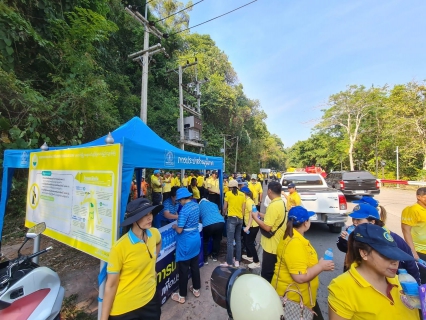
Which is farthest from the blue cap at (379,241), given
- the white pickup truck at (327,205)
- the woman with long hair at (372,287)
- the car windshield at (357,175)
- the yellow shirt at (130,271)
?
the car windshield at (357,175)

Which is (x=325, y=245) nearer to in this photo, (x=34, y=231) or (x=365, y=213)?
(x=365, y=213)

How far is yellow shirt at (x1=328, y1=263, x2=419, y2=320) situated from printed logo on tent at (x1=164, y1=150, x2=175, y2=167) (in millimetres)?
2709

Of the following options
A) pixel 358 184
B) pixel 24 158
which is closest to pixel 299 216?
pixel 24 158

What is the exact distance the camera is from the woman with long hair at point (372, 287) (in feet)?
3.77

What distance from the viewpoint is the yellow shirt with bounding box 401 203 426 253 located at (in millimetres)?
2535

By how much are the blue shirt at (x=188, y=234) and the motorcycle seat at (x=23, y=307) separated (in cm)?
163

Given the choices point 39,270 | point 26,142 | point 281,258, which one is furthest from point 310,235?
point 26,142

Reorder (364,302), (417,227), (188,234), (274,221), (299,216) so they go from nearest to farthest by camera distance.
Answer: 1. (364,302)
2. (299,216)
3. (417,227)
4. (274,221)
5. (188,234)

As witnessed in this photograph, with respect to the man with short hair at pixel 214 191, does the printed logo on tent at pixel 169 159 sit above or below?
above

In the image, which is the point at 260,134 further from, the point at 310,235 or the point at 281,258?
the point at 281,258

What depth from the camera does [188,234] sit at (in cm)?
305

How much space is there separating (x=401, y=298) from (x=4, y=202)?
19.6 ft

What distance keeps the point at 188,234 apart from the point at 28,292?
71.6 inches

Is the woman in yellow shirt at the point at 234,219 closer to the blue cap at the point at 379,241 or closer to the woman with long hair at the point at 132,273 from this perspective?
the woman with long hair at the point at 132,273
